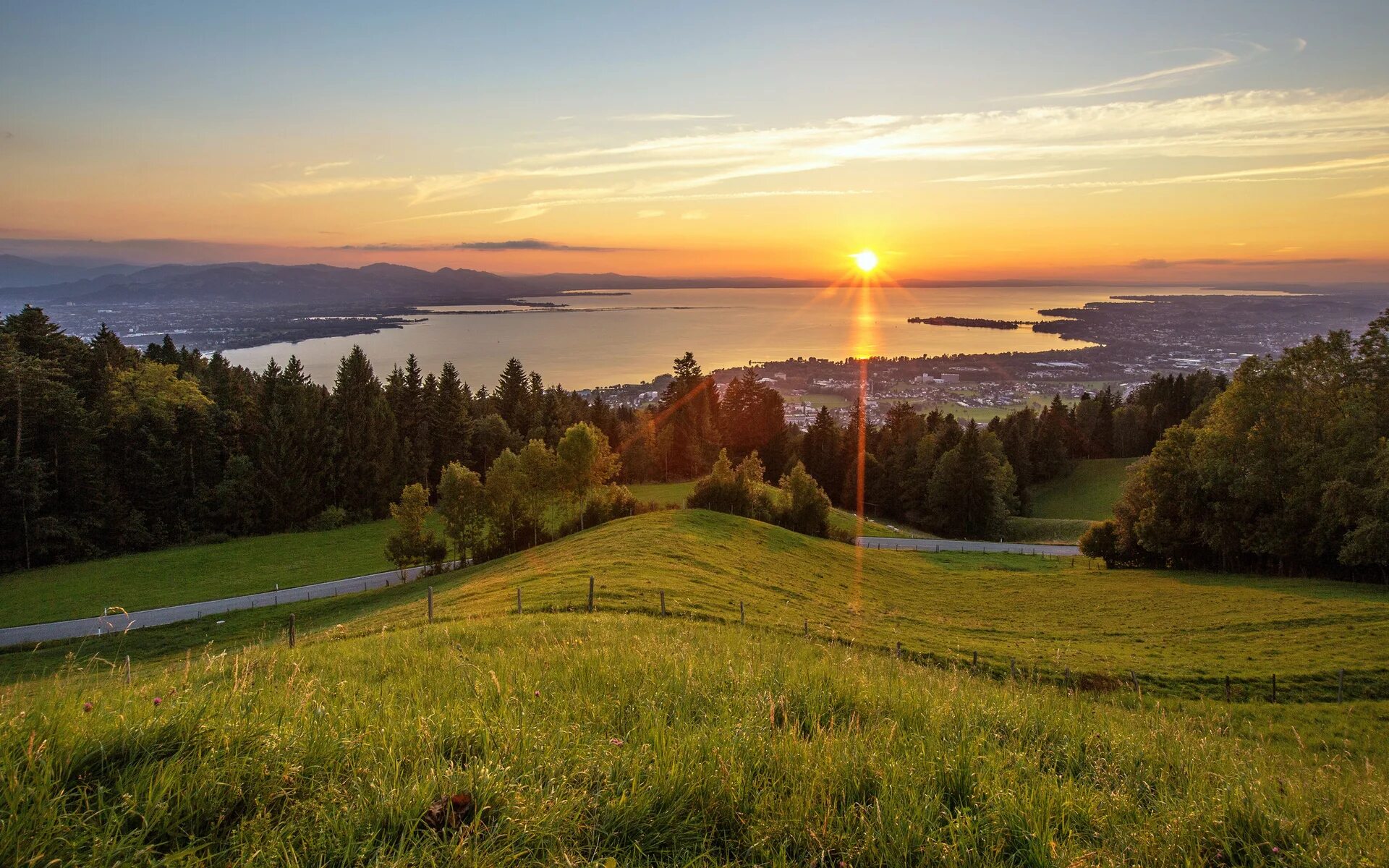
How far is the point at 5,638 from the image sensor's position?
3112 cm

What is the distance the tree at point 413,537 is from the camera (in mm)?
38781

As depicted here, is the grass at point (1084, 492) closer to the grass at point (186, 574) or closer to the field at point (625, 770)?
the grass at point (186, 574)

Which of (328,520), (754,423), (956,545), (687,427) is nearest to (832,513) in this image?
(956,545)

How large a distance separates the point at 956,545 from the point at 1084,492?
36.0m

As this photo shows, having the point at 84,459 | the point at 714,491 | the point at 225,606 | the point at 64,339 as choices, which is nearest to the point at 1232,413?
the point at 714,491

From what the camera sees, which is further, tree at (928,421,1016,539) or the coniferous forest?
tree at (928,421,1016,539)

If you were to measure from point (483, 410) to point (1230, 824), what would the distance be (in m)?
84.4

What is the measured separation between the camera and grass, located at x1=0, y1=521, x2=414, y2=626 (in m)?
37.3

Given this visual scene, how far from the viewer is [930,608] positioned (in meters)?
30.2

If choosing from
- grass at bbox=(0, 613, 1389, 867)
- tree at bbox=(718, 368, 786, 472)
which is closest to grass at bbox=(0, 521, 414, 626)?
grass at bbox=(0, 613, 1389, 867)

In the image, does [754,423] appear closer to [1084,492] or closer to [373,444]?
[1084,492]

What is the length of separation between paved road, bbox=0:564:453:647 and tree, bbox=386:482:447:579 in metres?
1.99

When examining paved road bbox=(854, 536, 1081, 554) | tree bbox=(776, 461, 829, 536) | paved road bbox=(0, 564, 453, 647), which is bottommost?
paved road bbox=(854, 536, 1081, 554)

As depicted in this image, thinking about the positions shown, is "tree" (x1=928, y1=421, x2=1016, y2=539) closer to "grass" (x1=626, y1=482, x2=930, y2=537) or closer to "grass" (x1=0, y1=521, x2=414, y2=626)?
"grass" (x1=626, y1=482, x2=930, y2=537)
